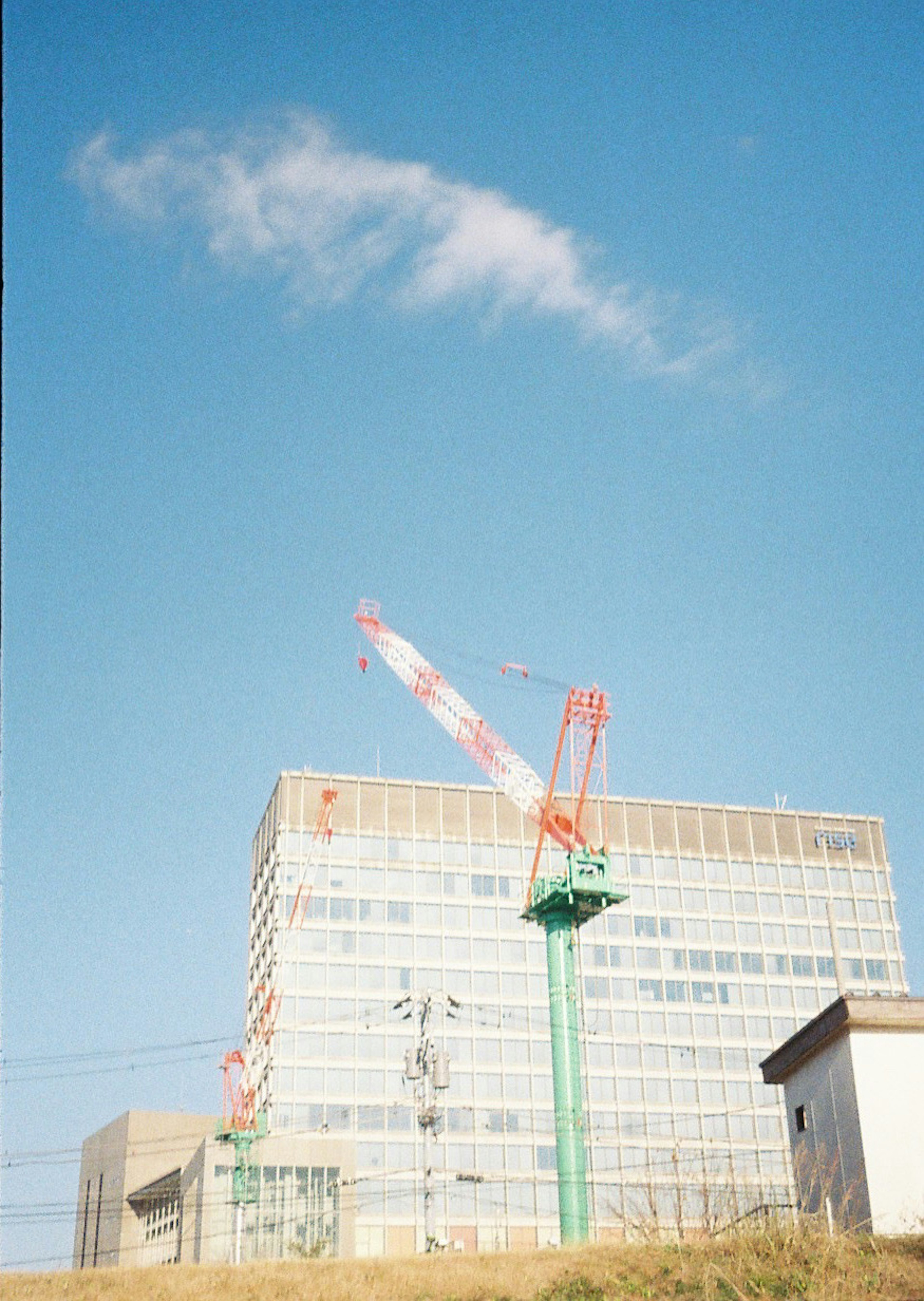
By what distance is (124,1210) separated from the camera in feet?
527

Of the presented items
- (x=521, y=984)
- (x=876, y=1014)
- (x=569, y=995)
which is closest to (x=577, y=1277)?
(x=876, y=1014)

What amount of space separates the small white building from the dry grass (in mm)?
5646

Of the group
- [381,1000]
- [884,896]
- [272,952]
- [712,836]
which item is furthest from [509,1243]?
[884,896]

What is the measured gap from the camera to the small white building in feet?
143

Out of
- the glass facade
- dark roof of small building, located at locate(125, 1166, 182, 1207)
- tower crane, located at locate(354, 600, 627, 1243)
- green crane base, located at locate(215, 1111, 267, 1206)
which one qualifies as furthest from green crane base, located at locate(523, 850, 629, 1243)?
dark roof of small building, located at locate(125, 1166, 182, 1207)

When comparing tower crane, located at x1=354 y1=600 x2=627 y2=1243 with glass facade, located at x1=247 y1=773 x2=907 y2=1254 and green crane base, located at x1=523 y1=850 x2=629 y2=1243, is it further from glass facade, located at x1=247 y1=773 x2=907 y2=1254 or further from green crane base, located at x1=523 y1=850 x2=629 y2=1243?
glass facade, located at x1=247 y1=773 x2=907 y2=1254

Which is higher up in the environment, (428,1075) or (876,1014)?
(428,1075)

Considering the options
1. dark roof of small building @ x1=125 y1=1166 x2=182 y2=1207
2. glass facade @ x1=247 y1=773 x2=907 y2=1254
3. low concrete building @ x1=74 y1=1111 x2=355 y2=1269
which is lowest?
low concrete building @ x1=74 y1=1111 x2=355 y2=1269

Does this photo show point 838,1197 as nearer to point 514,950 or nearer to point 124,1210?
point 514,950

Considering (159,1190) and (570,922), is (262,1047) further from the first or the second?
(570,922)

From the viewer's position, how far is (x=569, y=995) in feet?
261

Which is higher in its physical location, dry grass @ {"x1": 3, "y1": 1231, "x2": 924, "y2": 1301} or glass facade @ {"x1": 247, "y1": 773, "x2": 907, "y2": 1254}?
glass facade @ {"x1": 247, "y1": 773, "x2": 907, "y2": 1254}

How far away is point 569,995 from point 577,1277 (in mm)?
41476

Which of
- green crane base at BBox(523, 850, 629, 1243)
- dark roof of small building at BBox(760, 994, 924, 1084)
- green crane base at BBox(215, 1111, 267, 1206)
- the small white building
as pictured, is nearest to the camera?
the small white building
